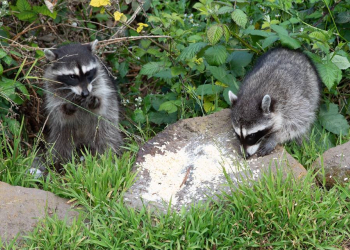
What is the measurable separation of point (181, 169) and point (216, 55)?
3.72 feet

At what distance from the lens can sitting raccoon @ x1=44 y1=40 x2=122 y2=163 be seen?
4676 millimetres

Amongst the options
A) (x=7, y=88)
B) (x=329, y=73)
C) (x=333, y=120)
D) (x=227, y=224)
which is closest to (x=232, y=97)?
(x=329, y=73)

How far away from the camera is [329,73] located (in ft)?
14.7

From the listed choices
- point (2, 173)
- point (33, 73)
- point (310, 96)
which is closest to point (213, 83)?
point (310, 96)

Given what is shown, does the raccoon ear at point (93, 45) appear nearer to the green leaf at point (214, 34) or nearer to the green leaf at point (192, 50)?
the green leaf at point (192, 50)

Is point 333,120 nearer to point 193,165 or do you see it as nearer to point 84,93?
point 193,165

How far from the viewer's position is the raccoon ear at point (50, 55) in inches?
183

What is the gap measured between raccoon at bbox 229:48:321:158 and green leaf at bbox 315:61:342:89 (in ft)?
0.72

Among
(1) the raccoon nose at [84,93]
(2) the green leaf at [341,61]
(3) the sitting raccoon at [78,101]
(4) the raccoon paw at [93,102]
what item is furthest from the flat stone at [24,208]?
(2) the green leaf at [341,61]

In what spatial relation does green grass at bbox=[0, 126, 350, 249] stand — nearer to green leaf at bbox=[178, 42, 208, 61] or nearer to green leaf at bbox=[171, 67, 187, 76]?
green leaf at bbox=[178, 42, 208, 61]

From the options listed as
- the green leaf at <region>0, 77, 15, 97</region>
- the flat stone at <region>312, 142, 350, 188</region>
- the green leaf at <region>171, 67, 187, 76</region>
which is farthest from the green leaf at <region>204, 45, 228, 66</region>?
the green leaf at <region>0, 77, 15, 97</region>

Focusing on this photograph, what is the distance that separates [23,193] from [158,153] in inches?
45.8

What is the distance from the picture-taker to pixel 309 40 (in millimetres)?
4703

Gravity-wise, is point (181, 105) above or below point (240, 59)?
below
